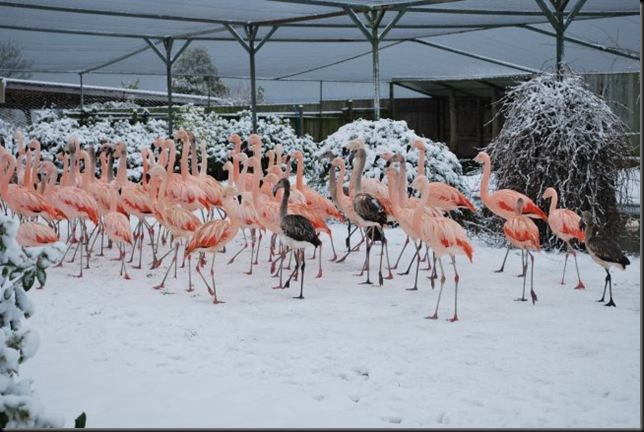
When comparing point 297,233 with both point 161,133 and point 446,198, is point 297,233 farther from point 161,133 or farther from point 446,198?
point 161,133

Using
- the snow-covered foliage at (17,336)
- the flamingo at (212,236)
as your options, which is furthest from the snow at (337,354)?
the snow-covered foliage at (17,336)

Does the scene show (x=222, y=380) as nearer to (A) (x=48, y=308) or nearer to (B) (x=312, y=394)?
(B) (x=312, y=394)

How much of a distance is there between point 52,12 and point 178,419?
9248 millimetres

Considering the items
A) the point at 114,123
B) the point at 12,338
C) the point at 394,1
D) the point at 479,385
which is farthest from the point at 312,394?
the point at 114,123

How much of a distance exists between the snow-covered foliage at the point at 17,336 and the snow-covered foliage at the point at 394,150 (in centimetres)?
820

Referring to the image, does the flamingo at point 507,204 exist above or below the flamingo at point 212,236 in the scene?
above

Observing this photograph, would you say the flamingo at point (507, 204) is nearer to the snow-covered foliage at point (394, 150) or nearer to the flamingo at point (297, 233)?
the flamingo at point (297, 233)

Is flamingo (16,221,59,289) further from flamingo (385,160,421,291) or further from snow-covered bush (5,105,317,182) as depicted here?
snow-covered bush (5,105,317,182)

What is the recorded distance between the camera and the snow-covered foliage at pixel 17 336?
121 inches

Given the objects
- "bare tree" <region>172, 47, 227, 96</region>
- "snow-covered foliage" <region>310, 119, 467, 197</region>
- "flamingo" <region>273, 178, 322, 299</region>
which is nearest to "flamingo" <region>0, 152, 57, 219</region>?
"flamingo" <region>273, 178, 322, 299</region>

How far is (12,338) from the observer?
337 cm

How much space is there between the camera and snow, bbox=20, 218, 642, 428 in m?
4.48

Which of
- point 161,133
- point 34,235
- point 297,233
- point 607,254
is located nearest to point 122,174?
point 34,235

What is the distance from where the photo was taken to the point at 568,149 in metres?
9.46
